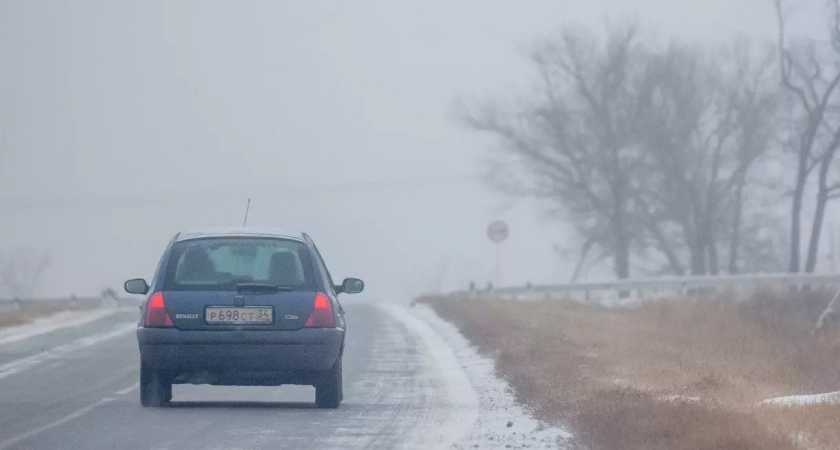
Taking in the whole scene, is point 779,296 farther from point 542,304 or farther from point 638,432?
point 638,432

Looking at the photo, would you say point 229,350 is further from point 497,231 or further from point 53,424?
point 497,231

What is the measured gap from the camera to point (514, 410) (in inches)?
457

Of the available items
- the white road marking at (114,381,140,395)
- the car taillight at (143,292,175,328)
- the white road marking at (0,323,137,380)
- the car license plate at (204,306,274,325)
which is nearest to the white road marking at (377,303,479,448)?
the car license plate at (204,306,274,325)

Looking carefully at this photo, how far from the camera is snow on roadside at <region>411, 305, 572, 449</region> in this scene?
9.54m

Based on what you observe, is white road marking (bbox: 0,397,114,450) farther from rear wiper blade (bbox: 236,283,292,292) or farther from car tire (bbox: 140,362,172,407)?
rear wiper blade (bbox: 236,283,292,292)

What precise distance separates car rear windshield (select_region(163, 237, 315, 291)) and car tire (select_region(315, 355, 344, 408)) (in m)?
0.76

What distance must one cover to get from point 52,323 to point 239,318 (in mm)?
14608

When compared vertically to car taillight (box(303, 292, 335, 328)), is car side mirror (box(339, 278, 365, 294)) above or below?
above

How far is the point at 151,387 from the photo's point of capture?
1196cm

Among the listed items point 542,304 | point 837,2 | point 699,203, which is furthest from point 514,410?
point 699,203

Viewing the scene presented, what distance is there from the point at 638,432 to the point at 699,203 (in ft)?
120

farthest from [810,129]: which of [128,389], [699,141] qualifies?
[128,389]

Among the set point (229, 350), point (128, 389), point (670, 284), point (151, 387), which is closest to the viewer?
point (229, 350)

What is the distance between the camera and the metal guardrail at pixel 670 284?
29703 millimetres
